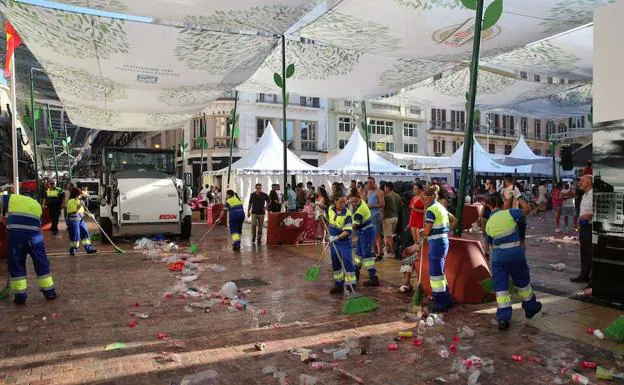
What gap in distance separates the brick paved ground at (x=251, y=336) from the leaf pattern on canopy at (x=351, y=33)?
18.7ft

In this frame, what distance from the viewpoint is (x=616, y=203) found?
232 inches

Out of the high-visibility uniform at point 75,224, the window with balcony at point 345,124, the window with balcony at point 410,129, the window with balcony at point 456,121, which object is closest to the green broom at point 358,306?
the high-visibility uniform at point 75,224

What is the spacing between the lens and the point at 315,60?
13523 mm

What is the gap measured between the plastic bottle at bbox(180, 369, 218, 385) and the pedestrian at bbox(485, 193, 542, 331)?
3.31 m

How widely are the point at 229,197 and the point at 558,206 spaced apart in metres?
11.4

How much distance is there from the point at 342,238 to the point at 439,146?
1888 inches

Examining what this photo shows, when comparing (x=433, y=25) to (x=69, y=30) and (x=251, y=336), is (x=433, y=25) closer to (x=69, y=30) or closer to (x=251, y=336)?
(x=69, y=30)

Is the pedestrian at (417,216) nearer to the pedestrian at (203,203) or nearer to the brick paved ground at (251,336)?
the brick paved ground at (251,336)

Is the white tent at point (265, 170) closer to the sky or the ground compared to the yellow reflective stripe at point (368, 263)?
closer to the sky

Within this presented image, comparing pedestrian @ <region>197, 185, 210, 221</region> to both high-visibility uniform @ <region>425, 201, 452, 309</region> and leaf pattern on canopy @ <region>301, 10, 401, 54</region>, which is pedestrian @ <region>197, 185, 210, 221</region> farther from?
high-visibility uniform @ <region>425, 201, 452, 309</region>

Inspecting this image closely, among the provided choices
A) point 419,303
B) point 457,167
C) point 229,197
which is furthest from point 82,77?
point 457,167

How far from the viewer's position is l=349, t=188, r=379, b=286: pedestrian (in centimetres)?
753

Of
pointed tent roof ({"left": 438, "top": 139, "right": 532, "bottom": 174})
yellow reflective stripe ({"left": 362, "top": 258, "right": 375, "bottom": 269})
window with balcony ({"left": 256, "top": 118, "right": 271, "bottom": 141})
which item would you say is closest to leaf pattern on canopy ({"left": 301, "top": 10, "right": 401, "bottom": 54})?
yellow reflective stripe ({"left": 362, "top": 258, "right": 375, "bottom": 269})

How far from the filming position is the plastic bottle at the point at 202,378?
3.98 meters
